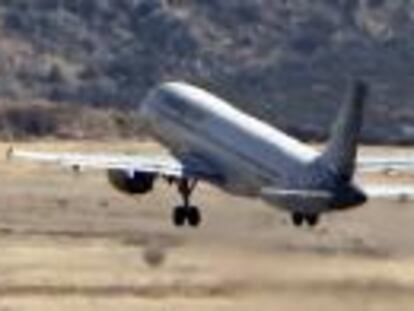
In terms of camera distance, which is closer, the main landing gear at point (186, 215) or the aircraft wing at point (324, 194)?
the aircraft wing at point (324, 194)

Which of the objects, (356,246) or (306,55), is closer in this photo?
(356,246)

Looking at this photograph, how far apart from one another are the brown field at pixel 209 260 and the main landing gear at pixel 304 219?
535 millimetres

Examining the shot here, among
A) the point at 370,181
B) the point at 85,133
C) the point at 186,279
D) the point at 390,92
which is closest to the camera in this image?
the point at 186,279

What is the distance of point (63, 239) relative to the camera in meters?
79.6

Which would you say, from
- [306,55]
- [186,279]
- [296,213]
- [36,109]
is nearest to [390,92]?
[306,55]

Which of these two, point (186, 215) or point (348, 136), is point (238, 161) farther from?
point (348, 136)

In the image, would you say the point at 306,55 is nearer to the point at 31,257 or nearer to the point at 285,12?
the point at 285,12

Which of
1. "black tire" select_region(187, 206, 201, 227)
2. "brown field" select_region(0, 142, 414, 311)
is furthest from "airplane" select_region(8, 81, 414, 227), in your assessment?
"brown field" select_region(0, 142, 414, 311)

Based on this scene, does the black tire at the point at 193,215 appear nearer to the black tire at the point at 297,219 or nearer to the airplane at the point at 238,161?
the airplane at the point at 238,161

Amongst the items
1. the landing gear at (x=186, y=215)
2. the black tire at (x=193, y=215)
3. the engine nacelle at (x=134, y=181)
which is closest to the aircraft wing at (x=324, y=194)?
the black tire at (x=193, y=215)

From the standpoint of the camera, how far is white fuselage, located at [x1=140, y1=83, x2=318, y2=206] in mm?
84000

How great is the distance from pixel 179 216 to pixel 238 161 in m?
3.54

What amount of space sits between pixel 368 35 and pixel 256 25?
406 inches

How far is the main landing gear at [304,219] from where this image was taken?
78.8 m
